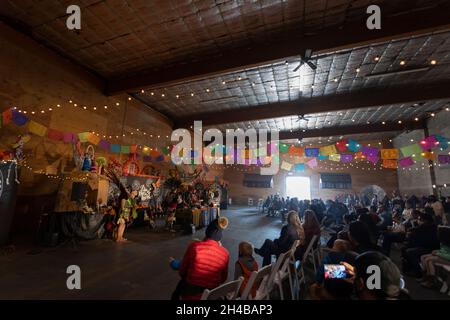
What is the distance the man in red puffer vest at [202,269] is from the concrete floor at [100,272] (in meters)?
1.15

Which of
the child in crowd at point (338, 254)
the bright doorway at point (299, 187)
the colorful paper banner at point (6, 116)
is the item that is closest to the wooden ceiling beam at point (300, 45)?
the colorful paper banner at point (6, 116)

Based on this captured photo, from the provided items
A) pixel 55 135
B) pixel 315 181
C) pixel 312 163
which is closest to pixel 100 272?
pixel 55 135

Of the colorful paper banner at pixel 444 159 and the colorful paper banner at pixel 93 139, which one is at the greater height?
the colorful paper banner at pixel 93 139

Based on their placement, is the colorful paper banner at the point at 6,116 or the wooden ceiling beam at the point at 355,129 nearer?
the colorful paper banner at the point at 6,116

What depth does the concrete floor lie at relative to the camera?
2633mm

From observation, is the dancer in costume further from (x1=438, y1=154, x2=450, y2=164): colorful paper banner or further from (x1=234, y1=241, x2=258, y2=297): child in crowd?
(x1=438, y1=154, x2=450, y2=164): colorful paper banner

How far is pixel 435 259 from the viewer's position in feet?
10.4

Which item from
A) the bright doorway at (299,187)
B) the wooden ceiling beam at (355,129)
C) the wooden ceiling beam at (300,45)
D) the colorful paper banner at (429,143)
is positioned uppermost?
the wooden ceiling beam at (300,45)

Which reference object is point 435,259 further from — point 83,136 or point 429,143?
point 83,136

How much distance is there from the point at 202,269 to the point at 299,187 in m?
15.5

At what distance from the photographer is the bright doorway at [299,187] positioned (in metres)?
15.8

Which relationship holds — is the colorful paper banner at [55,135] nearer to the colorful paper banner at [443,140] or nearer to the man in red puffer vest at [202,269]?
the man in red puffer vest at [202,269]
